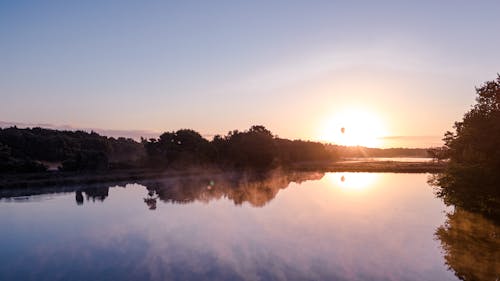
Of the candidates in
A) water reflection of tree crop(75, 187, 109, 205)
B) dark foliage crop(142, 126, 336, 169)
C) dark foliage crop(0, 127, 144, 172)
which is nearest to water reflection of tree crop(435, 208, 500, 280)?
water reflection of tree crop(75, 187, 109, 205)

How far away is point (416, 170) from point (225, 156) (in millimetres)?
45386

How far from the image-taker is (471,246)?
23.5 metres

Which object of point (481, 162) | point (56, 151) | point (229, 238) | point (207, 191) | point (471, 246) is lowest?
point (229, 238)

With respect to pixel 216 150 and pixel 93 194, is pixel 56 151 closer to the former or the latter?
pixel 216 150

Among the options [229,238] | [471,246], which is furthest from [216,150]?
[471,246]

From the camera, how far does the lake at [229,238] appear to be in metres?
19.8

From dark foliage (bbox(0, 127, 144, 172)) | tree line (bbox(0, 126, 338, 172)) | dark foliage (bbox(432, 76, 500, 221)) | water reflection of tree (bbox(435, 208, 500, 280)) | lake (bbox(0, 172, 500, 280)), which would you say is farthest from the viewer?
tree line (bbox(0, 126, 338, 172))

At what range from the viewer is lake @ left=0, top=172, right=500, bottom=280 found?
19828 mm

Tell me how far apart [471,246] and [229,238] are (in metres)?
14.2

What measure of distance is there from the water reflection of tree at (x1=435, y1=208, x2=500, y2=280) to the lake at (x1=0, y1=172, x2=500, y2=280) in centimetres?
10

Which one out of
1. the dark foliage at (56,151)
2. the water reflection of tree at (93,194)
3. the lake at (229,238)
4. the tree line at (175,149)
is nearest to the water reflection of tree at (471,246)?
the lake at (229,238)

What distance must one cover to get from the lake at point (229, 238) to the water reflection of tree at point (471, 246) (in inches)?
4.0

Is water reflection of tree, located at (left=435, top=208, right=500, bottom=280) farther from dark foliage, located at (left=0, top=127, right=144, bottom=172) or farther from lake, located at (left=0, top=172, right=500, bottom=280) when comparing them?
dark foliage, located at (left=0, top=127, right=144, bottom=172)

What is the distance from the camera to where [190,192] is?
53656mm
